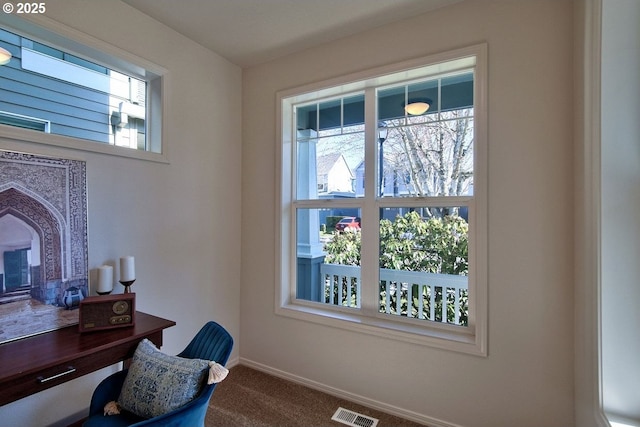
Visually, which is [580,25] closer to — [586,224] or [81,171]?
[586,224]

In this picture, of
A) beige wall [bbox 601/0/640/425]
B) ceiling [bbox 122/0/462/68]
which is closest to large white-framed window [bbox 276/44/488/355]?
ceiling [bbox 122/0/462/68]

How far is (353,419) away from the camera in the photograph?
211cm

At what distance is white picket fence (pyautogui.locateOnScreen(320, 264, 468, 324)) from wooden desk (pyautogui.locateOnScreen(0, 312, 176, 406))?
1.33 m

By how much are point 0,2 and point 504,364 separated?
135 inches

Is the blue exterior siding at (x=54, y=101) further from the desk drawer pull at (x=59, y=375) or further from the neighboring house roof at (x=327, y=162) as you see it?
the neighboring house roof at (x=327, y=162)

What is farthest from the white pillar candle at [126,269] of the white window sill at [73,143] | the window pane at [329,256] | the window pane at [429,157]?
the window pane at [429,157]

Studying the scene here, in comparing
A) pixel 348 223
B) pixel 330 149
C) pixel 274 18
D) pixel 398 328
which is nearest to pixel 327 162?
pixel 330 149

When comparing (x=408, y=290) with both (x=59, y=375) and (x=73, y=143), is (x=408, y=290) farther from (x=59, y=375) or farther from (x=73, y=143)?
(x=73, y=143)

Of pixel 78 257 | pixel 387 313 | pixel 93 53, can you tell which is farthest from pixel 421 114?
pixel 78 257

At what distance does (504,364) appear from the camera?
1.87m

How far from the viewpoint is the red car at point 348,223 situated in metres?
2.52

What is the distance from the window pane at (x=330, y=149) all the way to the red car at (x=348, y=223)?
0.19m

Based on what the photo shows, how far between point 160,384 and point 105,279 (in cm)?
84

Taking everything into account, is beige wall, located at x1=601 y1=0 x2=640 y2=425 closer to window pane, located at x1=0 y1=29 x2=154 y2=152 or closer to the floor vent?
the floor vent
